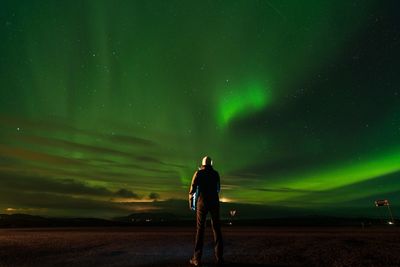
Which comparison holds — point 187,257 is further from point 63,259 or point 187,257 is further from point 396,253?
point 396,253

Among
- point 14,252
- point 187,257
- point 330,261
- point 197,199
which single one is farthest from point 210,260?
point 14,252

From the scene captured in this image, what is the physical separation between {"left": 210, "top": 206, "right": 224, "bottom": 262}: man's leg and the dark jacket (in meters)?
0.14

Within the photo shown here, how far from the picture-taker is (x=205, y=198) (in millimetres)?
6500

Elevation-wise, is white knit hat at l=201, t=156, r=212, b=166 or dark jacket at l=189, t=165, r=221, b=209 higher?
white knit hat at l=201, t=156, r=212, b=166

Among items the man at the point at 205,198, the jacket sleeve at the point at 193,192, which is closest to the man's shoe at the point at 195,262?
the man at the point at 205,198

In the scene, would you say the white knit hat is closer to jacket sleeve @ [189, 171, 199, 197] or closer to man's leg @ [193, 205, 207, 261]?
jacket sleeve @ [189, 171, 199, 197]

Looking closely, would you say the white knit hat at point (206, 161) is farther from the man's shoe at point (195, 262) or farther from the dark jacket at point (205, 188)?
the man's shoe at point (195, 262)

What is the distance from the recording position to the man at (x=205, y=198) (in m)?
6.39

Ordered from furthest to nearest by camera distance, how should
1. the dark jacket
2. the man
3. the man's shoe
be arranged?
the dark jacket
the man
the man's shoe

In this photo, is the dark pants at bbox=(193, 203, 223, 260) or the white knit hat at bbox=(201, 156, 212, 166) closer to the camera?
the dark pants at bbox=(193, 203, 223, 260)

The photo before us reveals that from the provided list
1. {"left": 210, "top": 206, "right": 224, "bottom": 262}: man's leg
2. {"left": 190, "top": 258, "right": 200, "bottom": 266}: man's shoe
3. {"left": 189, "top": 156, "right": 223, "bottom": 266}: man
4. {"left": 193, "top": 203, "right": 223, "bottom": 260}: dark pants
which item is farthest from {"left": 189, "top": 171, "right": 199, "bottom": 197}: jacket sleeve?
{"left": 190, "top": 258, "right": 200, "bottom": 266}: man's shoe

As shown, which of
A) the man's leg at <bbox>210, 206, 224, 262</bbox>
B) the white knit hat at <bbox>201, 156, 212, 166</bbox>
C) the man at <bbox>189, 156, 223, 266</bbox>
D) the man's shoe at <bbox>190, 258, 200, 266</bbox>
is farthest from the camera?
the white knit hat at <bbox>201, 156, 212, 166</bbox>

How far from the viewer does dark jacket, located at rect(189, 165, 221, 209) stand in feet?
21.4

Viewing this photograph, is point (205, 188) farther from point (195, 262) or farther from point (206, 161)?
point (195, 262)
